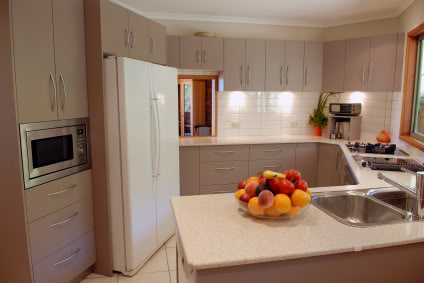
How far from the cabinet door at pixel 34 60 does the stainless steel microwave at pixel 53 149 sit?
8 cm

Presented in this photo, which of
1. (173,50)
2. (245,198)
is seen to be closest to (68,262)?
(245,198)

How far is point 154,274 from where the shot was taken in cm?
266

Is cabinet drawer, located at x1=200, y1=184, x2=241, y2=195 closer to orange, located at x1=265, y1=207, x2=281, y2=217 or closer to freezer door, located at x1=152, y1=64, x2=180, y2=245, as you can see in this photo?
freezer door, located at x1=152, y1=64, x2=180, y2=245

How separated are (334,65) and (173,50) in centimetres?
212

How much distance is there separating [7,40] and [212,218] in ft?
4.88

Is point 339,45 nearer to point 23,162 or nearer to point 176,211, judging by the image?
point 176,211

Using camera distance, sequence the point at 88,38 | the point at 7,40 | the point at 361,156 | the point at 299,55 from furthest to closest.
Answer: the point at 299,55
the point at 361,156
the point at 88,38
the point at 7,40

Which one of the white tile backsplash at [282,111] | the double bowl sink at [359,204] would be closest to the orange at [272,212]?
the double bowl sink at [359,204]

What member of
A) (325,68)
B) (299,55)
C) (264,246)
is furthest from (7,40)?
(325,68)

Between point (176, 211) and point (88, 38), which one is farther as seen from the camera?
point (88, 38)

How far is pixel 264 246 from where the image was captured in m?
1.23

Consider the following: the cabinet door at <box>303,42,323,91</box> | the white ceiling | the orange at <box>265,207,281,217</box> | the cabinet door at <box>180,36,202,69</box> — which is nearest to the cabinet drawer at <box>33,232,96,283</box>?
the orange at <box>265,207,281,217</box>

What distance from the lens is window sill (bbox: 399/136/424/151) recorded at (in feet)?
10.6

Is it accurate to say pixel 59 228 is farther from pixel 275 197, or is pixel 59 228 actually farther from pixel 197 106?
pixel 197 106
